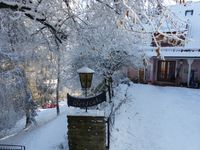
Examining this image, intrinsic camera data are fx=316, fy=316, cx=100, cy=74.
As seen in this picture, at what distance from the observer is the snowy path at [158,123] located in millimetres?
10172

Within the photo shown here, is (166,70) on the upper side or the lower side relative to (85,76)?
lower

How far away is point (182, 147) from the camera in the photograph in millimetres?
10266

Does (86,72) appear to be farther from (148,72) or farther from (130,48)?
(148,72)

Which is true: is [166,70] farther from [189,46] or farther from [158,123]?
[158,123]

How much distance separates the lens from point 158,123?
41.9 feet

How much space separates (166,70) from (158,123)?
13.9 metres

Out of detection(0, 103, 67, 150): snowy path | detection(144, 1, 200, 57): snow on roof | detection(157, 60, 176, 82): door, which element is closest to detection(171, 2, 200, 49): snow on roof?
detection(144, 1, 200, 57): snow on roof

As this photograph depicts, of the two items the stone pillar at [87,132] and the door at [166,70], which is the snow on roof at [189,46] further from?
the stone pillar at [87,132]

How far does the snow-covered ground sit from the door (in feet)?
22.4

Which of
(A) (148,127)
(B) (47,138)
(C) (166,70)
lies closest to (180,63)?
(C) (166,70)

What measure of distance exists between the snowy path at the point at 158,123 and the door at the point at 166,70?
23.1 ft

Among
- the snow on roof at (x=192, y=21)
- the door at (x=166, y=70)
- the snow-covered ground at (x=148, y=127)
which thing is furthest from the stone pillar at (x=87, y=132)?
the door at (x=166, y=70)

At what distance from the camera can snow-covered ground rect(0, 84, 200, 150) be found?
996cm

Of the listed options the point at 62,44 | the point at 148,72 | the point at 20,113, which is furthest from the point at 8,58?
the point at 148,72
